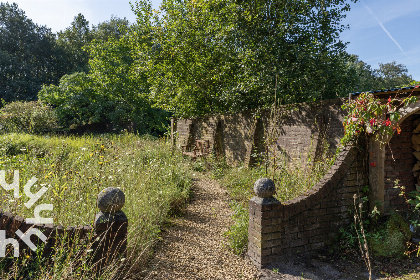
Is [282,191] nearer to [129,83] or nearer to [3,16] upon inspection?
[129,83]

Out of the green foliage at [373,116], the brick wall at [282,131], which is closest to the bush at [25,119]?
the brick wall at [282,131]

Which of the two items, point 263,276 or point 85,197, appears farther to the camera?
point 85,197

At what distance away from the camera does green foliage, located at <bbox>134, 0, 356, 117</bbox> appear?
7953 mm

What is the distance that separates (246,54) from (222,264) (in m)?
6.45

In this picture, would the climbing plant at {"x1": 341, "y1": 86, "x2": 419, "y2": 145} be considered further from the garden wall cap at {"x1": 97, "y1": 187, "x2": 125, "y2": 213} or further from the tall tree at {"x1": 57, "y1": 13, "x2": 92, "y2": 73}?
the tall tree at {"x1": 57, "y1": 13, "x2": 92, "y2": 73}

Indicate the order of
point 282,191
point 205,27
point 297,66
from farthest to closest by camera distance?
point 205,27 < point 297,66 < point 282,191

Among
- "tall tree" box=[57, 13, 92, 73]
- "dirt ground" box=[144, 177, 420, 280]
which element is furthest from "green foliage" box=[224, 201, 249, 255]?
"tall tree" box=[57, 13, 92, 73]

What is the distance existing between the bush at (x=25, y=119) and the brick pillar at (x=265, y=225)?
1514 centimetres

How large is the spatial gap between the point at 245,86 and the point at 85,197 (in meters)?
5.66

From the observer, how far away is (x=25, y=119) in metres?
15.2

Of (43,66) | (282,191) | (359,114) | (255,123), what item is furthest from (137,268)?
(43,66)

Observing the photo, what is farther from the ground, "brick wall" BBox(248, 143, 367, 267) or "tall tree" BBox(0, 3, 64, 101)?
"tall tree" BBox(0, 3, 64, 101)

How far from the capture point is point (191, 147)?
12.4m

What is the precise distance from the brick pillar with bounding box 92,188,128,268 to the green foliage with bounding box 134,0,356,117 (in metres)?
5.60
